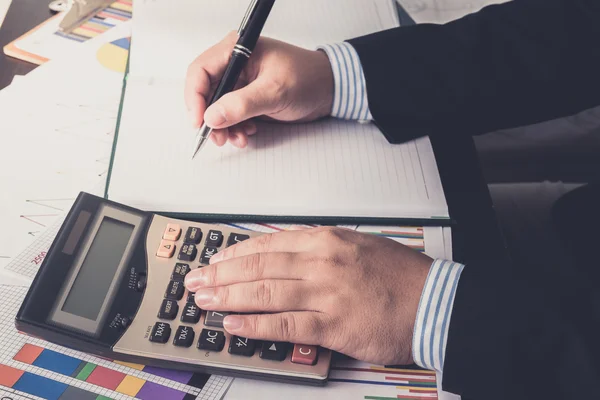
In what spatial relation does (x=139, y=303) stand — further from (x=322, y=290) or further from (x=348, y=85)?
(x=348, y=85)

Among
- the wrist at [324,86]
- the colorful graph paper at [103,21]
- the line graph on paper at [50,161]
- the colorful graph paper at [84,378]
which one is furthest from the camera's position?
the colorful graph paper at [103,21]

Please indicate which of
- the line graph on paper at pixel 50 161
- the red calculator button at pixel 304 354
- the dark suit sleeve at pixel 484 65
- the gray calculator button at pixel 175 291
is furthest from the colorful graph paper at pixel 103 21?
the red calculator button at pixel 304 354

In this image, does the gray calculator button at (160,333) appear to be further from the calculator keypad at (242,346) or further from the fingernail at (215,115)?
the fingernail at (215,115)

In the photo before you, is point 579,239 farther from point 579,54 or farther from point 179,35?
Answer: point 179,35

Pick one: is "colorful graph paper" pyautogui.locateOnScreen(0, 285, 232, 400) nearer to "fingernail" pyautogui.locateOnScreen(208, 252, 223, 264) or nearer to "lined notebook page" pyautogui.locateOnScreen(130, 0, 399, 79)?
"fingernail" pyautogui.locateOnScreen(208, 252, 223, 264)

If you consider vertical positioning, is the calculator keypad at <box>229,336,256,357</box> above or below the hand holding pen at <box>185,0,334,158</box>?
below

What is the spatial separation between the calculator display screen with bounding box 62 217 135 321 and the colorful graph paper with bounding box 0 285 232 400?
0.13ft

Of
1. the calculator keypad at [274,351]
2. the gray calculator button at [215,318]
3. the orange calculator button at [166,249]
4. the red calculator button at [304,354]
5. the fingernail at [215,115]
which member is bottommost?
the red calculator button at [304,354]

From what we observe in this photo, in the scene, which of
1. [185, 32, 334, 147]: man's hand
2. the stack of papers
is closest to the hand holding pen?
[185, 32, 334, 147]: man's hand

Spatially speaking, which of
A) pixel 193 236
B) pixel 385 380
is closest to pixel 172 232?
pixel 193 236

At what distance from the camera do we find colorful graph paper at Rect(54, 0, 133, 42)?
0.84 m

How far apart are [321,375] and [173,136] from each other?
0.34 metres

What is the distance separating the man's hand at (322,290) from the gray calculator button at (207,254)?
12 millimetres

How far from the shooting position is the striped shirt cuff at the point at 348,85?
732 millimetres
